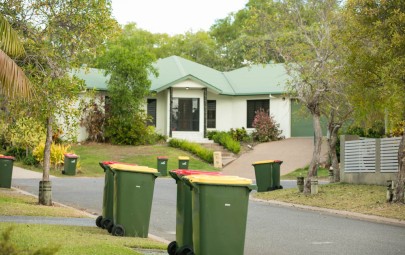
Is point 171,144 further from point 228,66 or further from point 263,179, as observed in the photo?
point 228,66

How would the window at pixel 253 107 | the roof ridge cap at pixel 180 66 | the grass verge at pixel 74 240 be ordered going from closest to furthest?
the grass verge at pixel 74 240, the roof ridge cap at pixel 180 66, the window at pixel 253 107

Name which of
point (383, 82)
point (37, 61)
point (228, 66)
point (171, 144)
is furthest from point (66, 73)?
point (228, 66)

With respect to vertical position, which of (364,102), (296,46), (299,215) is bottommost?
(299,215)

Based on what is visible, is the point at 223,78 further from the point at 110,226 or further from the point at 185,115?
the point at 110,226

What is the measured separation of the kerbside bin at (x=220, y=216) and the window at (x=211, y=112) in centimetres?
3550

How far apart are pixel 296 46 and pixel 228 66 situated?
4122 centimetres

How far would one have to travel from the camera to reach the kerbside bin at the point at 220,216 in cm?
878

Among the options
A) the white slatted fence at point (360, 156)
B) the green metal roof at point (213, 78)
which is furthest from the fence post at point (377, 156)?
the green metal roof at point (213, 78)

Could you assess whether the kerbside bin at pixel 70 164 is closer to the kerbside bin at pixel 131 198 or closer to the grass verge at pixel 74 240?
the grass verge at pixel 74 240

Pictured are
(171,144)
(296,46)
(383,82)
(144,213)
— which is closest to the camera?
(144,213)

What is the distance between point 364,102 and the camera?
19.6m

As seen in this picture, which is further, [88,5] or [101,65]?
[101,65]

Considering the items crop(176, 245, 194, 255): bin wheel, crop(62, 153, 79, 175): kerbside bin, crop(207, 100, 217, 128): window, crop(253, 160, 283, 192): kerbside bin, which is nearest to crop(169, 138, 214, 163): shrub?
crop(207, 100, 217, 128): window

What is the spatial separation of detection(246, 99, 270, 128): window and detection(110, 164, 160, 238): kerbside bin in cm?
3345
